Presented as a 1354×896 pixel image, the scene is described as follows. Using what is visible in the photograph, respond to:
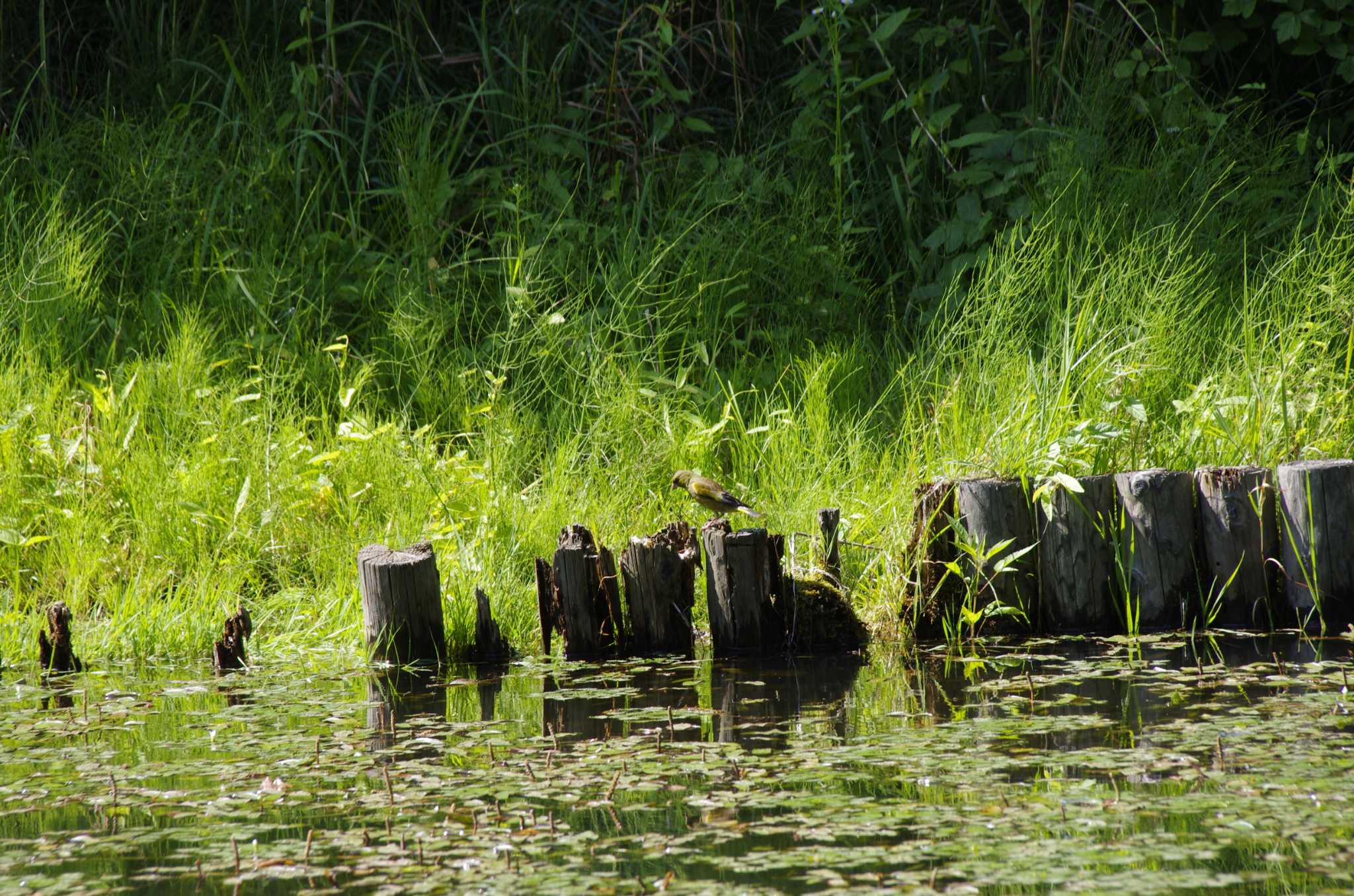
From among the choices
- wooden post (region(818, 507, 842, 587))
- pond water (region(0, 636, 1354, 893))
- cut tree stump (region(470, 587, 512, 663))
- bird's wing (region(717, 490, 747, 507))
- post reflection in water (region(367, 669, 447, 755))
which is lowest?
pond water (region(0, 636, 1354, 893))

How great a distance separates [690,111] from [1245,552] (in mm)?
5177

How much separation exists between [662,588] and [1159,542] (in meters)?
1.64

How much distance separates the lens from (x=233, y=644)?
193 inches

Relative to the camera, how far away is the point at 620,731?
3895mm

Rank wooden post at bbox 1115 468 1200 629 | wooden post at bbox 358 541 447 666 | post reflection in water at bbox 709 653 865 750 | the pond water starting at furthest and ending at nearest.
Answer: wooden post at bbox 1115 468 1200 629
wooden post at bbox 358 541 447 666
post reflection in water at bbox 709 653 865 750
the pond water

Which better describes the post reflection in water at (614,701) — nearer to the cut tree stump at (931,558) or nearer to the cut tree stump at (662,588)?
the cut tree stump at (662,588)

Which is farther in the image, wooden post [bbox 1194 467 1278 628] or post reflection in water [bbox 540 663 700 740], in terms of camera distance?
wooden post [bbox 1194 467 1278 628]

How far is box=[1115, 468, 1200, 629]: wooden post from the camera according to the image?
191 inches

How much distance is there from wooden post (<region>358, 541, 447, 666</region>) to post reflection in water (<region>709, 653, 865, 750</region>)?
0.93 meters

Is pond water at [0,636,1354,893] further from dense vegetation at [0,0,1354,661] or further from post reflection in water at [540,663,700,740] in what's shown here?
dense vegetation at [0,0,1354,661]

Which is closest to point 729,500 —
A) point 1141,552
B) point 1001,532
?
point 1001,532

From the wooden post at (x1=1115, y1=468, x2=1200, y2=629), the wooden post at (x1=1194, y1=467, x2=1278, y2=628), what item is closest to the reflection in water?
the wooden post at (x1=1115, y1=468, x2=1200, y2=629)

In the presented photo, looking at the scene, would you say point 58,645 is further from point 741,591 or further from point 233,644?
point 741,591

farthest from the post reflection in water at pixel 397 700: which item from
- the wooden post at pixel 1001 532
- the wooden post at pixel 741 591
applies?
the wooden post at pixel 1001 532
